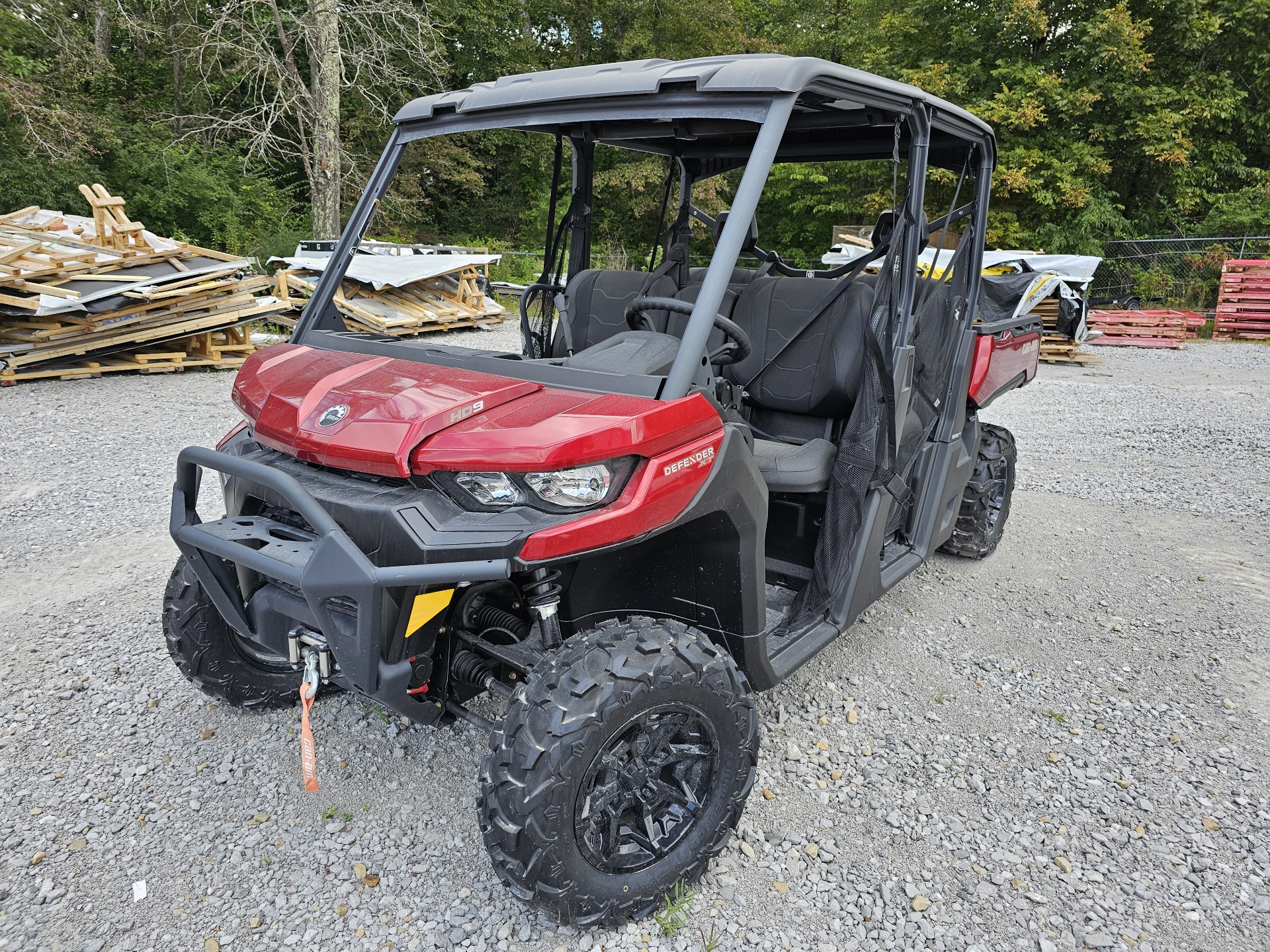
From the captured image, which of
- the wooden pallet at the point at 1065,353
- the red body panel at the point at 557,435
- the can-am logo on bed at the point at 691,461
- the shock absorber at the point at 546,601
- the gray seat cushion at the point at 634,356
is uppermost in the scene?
the gray seat cushion at the point at 634,356

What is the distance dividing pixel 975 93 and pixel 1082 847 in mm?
21056

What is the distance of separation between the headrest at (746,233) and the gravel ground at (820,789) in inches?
66.5

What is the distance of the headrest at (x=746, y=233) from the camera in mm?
2282

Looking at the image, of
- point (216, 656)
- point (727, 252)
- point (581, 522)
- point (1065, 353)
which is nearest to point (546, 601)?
point (581, 522)

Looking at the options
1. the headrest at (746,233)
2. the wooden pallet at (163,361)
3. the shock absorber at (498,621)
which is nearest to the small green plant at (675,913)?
the shock absorber at (498,621)

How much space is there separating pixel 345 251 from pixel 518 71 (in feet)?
66.9

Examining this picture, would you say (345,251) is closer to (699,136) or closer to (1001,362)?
(699,136)

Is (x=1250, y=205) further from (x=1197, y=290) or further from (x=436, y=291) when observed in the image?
(x=436, y=291)

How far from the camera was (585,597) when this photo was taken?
97.1 inches

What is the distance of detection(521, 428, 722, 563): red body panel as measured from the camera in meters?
1.85

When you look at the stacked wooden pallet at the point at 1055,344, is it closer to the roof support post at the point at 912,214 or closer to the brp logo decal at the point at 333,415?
the roof support post at the point at 912,214

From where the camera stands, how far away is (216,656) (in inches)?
109

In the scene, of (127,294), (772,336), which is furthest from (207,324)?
(772,336)

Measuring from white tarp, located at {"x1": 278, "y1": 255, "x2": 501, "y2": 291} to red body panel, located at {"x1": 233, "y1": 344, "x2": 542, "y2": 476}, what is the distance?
8.20 meters
